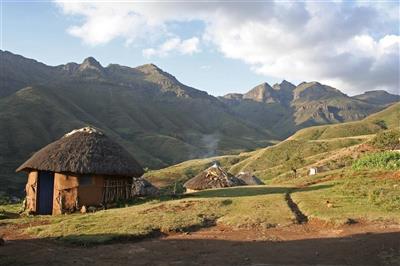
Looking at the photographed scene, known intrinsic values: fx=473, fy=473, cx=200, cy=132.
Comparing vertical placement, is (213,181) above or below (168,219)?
above

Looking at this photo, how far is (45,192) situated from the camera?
2844cm

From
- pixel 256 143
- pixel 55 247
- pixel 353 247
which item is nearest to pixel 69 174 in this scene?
pixel 55 247

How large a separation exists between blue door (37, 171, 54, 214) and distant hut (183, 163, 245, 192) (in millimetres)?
13882

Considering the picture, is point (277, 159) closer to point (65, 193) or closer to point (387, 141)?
point (387, 141)

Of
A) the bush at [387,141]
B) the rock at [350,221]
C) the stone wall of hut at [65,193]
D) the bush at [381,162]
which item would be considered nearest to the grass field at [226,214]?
the rock at [350,221]

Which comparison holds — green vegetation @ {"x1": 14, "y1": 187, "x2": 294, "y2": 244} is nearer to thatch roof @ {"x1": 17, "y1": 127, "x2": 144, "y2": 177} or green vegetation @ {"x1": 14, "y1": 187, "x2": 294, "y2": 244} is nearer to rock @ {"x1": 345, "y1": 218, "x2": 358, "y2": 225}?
rock @ {"x1": 345, "y1": 218, "x2": 358, "y2": 225}

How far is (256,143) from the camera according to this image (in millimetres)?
187750

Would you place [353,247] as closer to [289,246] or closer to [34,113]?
[289,246]

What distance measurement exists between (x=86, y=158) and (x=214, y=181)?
13.8m

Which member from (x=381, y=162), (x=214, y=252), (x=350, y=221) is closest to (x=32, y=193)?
(x=214, y=252)

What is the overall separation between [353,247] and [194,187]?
80.6 ft

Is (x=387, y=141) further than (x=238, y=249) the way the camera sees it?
Yes

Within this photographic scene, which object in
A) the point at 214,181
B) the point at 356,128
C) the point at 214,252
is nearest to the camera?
the point at 214,252

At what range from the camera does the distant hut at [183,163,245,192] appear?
126ft
